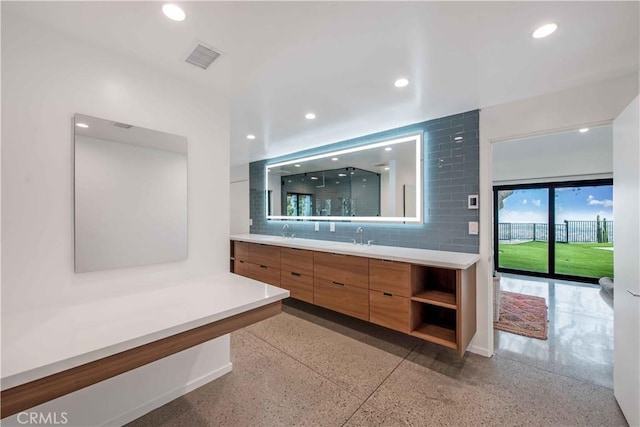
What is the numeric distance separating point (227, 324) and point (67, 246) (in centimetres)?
101

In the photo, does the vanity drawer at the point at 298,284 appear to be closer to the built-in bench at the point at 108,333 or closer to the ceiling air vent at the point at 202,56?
the built-in bench at the point at 108,333

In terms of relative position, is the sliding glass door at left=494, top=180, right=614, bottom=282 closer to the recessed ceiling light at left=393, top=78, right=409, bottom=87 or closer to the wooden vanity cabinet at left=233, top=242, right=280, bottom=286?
the recessed ceiling light at left=393, top=78, right=409, bottom=87

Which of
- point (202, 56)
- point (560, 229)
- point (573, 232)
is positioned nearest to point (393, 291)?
point (202, 56)

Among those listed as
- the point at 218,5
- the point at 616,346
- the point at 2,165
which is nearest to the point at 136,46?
the point at 218,5

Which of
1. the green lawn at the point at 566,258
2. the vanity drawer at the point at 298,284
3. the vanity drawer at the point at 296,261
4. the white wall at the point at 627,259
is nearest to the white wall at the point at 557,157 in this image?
the green lawn at the point at 566,258

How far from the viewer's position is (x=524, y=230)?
571 centimetres


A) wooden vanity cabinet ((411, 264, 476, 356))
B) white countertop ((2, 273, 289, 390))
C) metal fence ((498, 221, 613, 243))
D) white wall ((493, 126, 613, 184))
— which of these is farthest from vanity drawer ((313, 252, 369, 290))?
metal fence ((498, 221, 613, 243))

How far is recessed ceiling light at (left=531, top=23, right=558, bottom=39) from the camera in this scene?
4.72 feet

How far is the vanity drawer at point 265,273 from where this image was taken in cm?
355

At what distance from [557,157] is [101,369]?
6.88 m

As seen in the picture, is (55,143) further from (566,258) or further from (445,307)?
(566,258)

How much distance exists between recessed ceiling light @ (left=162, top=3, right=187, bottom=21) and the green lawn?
22.6 feet

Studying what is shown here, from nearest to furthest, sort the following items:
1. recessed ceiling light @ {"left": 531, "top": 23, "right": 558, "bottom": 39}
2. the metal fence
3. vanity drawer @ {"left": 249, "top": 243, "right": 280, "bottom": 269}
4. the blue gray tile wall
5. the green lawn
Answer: recessed ceiling light @ {"left": 531, "top": 23, "right": 558, "bottom": 39} < the blue gray tile wall < vanity drawer @ {"left": 249, "top": 243, "right": 280, "bottom": 269} < the green lawn < the metal fence

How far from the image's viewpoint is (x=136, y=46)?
1602 mm
